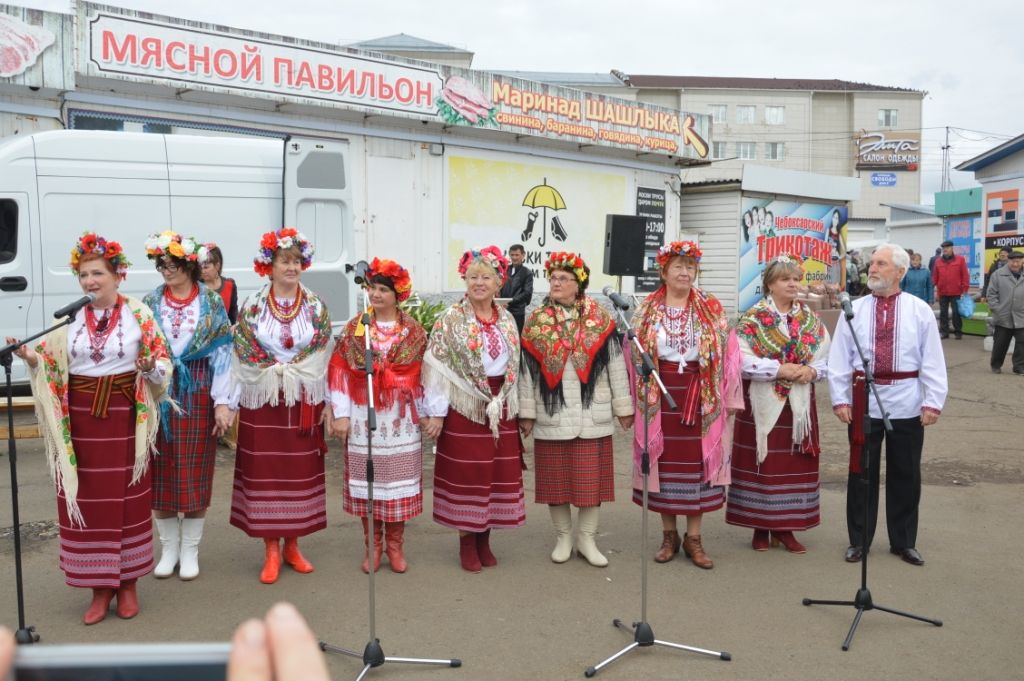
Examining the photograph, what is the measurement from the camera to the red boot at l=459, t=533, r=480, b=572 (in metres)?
5.33

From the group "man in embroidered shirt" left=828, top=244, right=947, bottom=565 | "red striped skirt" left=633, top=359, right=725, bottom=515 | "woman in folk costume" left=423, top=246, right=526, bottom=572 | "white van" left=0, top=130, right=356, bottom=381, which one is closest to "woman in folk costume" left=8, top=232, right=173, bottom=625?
"woman in folk costume" left=423, top=246, right=526, bottom=572

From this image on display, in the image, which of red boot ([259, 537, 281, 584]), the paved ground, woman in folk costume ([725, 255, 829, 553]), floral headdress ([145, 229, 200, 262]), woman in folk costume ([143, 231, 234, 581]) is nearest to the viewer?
the paved ground

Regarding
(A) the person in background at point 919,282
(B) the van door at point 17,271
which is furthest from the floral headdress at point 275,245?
(A) the person in background at point 919,282

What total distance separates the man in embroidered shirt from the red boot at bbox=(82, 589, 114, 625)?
13.4 feet

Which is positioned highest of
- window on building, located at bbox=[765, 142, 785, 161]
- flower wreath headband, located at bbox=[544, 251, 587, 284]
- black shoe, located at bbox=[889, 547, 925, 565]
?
window on building, located at bbox=[765, 142, 785, 161]

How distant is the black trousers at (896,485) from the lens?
5.41 m

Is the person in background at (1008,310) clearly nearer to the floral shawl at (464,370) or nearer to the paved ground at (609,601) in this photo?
the paved ground at (609,601)

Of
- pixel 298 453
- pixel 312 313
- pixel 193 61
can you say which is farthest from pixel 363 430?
pixel 193 61

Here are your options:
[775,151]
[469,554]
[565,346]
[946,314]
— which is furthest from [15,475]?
[775,151]

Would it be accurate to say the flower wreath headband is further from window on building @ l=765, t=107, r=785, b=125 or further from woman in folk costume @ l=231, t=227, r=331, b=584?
window on building @ l=765, t=107, r=785, b=125

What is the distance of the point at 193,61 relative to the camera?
11922 mm

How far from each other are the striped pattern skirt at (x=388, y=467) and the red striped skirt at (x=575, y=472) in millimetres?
765

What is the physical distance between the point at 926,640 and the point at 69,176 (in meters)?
8.14

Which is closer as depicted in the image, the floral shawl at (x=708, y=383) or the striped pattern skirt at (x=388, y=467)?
the striped pattern skirt at (x=388, y=467)
